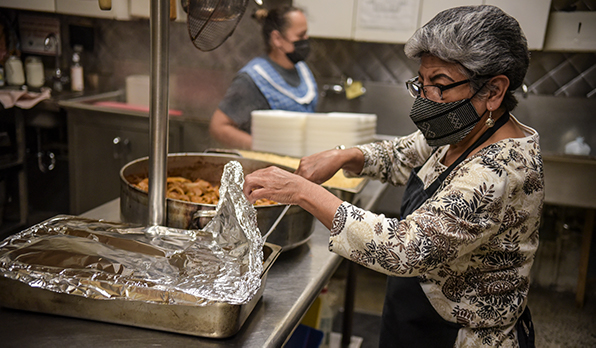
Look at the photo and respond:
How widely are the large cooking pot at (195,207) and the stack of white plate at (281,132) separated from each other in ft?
1.86

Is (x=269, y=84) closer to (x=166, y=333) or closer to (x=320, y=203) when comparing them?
(x=320, y=203)

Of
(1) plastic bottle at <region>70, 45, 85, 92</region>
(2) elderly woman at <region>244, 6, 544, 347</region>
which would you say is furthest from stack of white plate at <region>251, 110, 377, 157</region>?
(1) plastic bottle at <region>70, 45, 85, 92</region>

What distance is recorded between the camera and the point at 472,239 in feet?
3.09

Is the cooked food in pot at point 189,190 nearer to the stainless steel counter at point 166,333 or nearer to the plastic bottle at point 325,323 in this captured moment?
the stainless steel counter at point 166,333

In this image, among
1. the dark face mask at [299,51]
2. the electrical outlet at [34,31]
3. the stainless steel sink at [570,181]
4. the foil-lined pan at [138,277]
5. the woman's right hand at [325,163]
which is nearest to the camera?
the foil-lined pan at [138,277]

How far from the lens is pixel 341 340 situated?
7.71 ft

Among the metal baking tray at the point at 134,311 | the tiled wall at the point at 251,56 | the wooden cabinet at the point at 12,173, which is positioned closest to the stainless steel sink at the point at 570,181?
the tiled wall at the point at 251,56

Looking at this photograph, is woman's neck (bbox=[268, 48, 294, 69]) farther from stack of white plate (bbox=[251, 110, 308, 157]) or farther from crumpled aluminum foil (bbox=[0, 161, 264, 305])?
crumpled aluminum foil (bbox=[0, 161, 264, 305])

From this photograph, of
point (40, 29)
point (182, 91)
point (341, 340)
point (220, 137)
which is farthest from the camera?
point (182, 91)

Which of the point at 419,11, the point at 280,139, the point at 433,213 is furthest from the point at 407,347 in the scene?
the point at 419,11

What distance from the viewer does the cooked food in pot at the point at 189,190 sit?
4.35 ft

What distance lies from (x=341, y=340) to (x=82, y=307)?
1.66 metres

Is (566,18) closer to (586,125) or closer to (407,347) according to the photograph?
(586,125)

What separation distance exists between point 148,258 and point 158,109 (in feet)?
1.01
